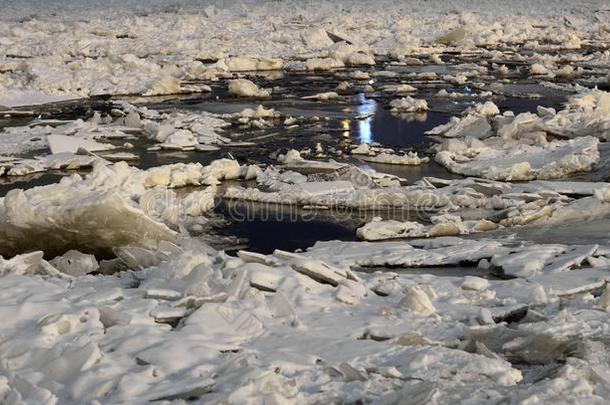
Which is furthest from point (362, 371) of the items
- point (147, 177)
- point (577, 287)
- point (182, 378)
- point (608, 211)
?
point (147, 177)

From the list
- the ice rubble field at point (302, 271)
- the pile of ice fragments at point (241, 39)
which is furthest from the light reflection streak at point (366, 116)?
the pile of ice fragments at point (241, 39)

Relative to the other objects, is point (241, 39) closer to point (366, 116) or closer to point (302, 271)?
point (366, 116)

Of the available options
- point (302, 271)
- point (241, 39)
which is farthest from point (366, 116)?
point (241, 39)

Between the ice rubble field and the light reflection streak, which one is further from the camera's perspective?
the light reflection streak

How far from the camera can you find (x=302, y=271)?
536 cm

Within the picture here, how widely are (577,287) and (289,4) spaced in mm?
34743

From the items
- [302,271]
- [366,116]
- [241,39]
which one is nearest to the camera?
[302,271]

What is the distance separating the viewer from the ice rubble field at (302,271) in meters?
3.92

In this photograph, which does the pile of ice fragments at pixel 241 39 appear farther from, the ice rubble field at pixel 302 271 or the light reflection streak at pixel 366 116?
the ice rubble field at pixel 302 271

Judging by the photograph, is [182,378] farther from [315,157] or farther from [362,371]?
[315,157]

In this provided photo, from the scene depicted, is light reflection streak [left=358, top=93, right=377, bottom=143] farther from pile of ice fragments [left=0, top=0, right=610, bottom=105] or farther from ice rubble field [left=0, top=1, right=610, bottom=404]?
pile of ice fragments [left=0, top=0, right=610, bottom=105]

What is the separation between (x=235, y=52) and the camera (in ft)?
78.0

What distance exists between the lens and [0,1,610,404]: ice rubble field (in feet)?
12.9

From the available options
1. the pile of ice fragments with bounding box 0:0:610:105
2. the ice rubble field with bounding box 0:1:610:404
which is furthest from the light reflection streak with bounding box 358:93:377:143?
the pile of ice fragments with bounding box 0:0:610:105
